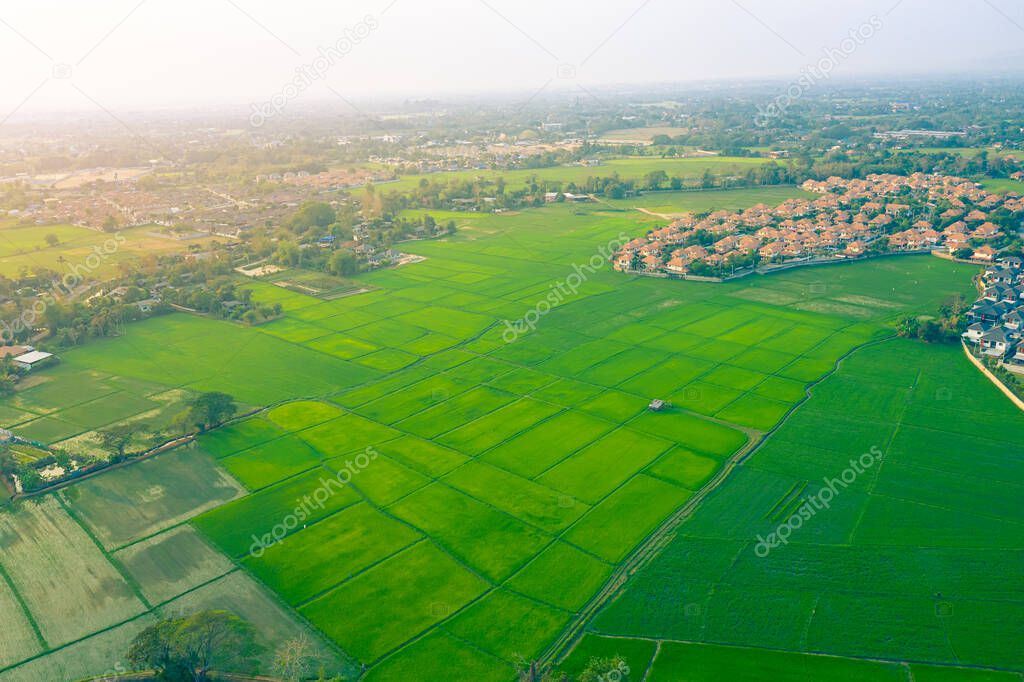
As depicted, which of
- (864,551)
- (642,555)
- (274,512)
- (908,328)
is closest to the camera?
(864,551)

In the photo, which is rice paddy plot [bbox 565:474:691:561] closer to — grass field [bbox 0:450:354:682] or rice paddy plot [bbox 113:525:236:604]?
grass field [bbox 0:450:354:682]

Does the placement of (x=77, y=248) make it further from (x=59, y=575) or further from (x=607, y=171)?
(x=607, y=171)

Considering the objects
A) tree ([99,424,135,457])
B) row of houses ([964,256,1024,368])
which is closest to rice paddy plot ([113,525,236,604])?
tree ([99,424,135,457])

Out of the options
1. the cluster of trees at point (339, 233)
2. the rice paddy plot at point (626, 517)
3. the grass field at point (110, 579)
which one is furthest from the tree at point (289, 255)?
the rice paddy plot at point (626, 517)

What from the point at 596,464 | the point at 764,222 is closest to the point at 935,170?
the point at 764,222

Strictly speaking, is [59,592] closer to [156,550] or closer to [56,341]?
[156,550]

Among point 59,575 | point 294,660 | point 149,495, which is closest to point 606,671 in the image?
point 294,660

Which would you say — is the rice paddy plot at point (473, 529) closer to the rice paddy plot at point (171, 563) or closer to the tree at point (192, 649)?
the rice paddy plot at point (171, 563)
